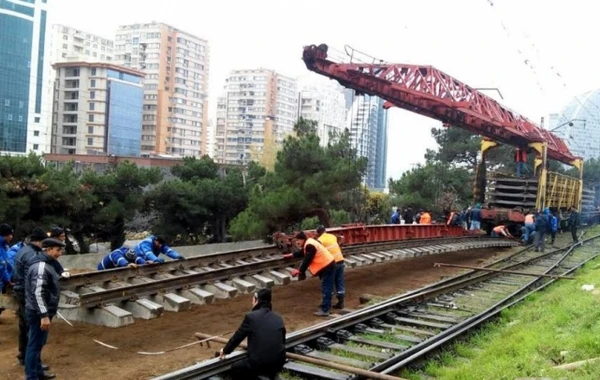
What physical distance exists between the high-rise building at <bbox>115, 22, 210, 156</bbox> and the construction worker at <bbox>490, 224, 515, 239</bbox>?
6433 centimetres

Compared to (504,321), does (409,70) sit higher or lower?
higher

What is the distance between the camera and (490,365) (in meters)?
6.02

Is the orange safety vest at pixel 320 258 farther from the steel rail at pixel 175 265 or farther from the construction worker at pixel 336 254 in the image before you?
the steel rail at pixel 175 265

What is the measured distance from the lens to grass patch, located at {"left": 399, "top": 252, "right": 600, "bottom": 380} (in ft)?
18.9

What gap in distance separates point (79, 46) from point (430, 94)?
84.4m

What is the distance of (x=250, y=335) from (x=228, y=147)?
9546 centimetres

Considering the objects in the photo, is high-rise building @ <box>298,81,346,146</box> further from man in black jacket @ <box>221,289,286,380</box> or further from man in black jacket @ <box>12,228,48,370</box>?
man in black jacket @ <box>221,289,286,380</box>

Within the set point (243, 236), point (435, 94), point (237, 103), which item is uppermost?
point (237, 103)

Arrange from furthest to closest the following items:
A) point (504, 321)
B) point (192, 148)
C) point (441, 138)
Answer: point (192, 148) → point (441, 138) → point (504, 321)

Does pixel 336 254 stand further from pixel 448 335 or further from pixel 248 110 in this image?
pixel 248 110

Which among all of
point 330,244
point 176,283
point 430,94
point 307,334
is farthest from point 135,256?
point 430,94

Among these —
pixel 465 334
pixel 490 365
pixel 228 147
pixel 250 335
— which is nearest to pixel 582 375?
pixel 490 365

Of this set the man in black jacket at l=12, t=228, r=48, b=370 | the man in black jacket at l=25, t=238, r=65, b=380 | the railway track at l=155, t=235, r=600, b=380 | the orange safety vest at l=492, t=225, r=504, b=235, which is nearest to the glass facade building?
the orange safety vest at l=492, t=225, r=504, b=235

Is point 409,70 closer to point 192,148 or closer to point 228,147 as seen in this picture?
point 192,148
